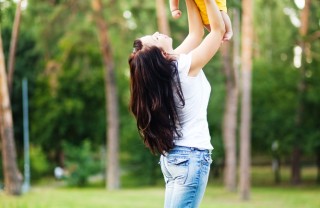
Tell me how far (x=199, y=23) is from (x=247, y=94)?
18.3 m

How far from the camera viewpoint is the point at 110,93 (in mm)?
29391

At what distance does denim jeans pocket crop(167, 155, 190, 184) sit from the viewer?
315 cm

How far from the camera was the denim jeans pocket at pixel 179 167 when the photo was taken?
3.15 meters

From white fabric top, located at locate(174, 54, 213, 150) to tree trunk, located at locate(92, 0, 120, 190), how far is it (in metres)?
23.4

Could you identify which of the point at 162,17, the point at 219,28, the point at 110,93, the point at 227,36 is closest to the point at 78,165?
the point at 110,93

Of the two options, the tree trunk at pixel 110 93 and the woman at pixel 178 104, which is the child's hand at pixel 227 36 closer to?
the woman at pixel 178 104

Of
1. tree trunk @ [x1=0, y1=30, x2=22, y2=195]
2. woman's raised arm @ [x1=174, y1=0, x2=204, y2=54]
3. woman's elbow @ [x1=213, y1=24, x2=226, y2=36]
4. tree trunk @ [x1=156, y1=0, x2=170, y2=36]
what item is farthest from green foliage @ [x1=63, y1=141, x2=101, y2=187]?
woman's elbow @ [x1=213, y1=24, x2=226, y2=36]

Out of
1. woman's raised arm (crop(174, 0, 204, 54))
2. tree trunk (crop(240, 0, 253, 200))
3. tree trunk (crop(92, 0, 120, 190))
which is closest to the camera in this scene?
woman's raised arm (crop(174, 0, 204, 54))

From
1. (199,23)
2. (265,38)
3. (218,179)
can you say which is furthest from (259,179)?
(199,23)

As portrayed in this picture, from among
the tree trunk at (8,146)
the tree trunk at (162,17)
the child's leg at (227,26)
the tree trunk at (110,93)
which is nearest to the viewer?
the child's leg at (227,26)

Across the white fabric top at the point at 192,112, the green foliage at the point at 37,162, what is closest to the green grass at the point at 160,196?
the green foliage at the point at 37,162

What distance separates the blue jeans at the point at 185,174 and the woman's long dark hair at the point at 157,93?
7cm

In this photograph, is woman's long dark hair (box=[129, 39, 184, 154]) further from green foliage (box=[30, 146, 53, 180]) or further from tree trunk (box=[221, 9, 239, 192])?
green foliage (box=[30, 146, 53, 180])

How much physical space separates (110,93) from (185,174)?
26368mm
